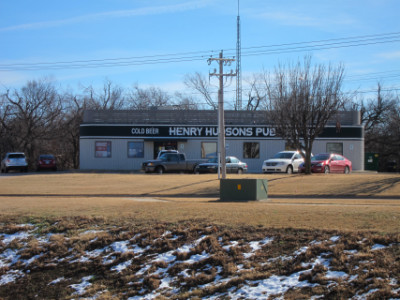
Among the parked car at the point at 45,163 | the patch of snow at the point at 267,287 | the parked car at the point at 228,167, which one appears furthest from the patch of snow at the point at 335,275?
the parked car at the point at 45,163

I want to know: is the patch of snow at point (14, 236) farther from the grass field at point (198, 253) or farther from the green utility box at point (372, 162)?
the green utility box at point (372, 162)

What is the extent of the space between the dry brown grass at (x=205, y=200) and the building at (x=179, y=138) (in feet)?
34.4

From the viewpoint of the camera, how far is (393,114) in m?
57.8

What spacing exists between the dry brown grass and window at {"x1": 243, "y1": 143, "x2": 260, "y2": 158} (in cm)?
1360

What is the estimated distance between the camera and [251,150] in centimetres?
4181

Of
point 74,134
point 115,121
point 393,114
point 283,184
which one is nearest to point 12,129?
point 74,134

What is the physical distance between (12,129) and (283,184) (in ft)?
119

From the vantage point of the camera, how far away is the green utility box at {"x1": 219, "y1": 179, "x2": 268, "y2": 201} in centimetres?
1898

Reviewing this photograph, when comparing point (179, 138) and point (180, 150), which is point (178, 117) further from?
point (180, 150)

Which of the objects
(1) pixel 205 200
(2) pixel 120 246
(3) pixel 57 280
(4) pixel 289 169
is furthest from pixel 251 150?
(3) pixel 57 280

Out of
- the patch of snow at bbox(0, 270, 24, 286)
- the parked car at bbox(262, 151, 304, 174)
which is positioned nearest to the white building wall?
the parked car at bbox(262, 151, 304, 174)

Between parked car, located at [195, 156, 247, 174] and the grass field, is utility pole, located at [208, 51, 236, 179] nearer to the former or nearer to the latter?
parked car, located at [195, 156, 247, 174]

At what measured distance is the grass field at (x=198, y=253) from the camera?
8.11 metres

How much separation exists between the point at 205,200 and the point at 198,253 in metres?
9.93
